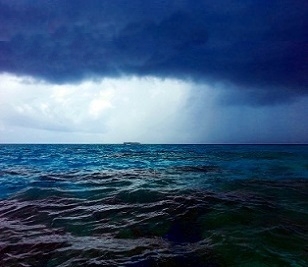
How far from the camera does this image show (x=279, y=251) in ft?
18.0

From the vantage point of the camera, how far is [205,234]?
21.3ft

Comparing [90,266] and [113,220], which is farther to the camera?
[113,220]

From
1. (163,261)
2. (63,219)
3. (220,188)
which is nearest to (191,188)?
(220,188)

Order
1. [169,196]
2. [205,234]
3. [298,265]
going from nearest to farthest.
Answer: [298,265], [205,234], [169,196]

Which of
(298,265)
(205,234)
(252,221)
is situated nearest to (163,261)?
(205,234)

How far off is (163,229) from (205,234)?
110 centimetres

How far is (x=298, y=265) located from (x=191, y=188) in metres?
7.98

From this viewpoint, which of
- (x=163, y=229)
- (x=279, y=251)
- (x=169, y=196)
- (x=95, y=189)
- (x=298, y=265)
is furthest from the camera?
(x=95, y=189)

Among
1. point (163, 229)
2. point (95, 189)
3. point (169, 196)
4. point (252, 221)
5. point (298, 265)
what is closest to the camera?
point (298, 265)

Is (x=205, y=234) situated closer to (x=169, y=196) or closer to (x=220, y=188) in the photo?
(x=169, y=196)

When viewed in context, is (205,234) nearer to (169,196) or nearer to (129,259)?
(129,259)

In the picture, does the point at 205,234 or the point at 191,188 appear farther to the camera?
the point at 191,188

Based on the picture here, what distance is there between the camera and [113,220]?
7.74 m

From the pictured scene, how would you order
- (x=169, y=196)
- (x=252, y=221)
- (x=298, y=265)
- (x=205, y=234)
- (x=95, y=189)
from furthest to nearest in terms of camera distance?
(x=95, y=189), (x=169, y=196), (x=252, y=221), (x=205, y=234), (x=298, y=265)
